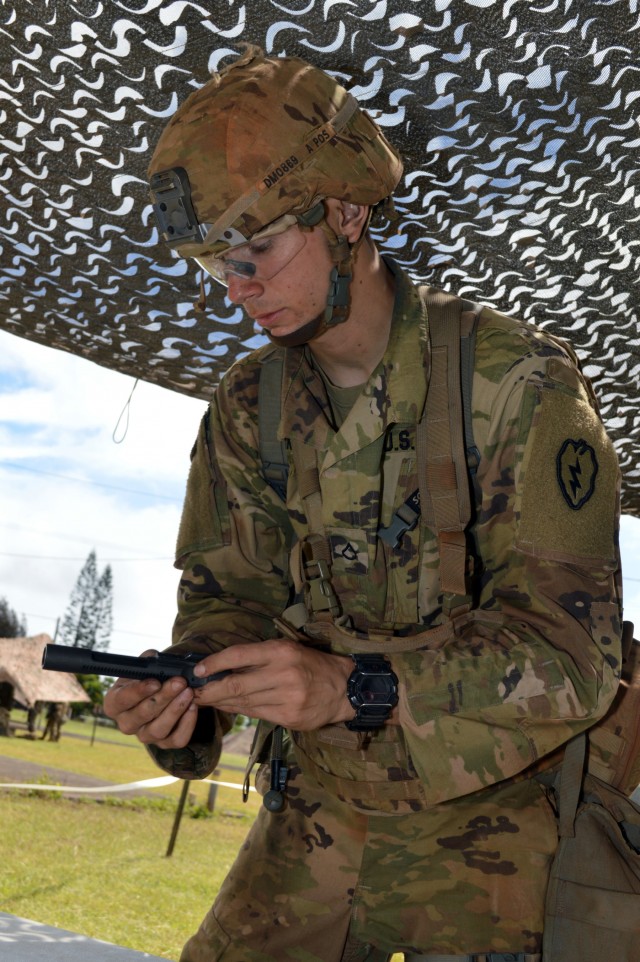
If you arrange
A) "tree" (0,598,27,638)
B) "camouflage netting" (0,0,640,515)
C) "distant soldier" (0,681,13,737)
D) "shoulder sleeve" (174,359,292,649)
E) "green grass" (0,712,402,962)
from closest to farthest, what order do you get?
"shoulder sleeve" (174,359,292,649) → "camouflage netting" (0,0,640,515) → "green grass" (0,712,402,962) → "distant soldier" (0,681,13,737) → "tree" (0,598,27,638)

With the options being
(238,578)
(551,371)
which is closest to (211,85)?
(551,371)

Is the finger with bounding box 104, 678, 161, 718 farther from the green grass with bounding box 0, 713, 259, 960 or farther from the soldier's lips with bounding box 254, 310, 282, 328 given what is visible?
the green grass with bounding box 0, 713, 259, 960

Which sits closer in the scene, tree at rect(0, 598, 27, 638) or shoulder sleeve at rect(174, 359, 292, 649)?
shoulder sleeve at rect(174, 359, 292, 649)

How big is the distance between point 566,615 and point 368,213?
950 millimetres

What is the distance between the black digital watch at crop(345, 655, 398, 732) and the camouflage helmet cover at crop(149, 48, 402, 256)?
862mm

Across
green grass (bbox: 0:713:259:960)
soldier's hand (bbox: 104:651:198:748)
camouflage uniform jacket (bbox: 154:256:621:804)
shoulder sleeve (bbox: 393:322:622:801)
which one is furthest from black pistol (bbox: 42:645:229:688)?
green grass (bbox: 0:713:259:960)

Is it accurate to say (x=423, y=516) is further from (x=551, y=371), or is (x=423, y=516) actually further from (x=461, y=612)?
(x=551, y=371)

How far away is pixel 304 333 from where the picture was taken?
6.40 ft

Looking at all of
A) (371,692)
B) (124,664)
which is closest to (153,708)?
(124,664)

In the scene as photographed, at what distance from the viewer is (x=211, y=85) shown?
6.62 ft

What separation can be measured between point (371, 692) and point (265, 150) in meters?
1.07

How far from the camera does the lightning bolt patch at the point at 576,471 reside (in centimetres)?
173

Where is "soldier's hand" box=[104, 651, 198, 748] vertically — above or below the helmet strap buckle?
below

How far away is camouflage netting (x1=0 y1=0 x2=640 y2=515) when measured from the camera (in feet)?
8.24
